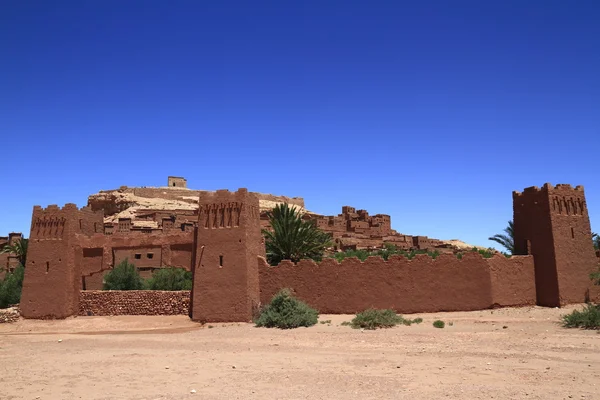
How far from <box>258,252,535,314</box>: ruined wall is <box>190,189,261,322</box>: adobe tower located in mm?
2545

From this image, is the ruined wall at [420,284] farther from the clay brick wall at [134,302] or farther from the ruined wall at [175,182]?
the ruined wall at [175,182]

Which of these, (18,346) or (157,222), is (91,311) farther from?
(157,222)

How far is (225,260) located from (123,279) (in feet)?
28.5

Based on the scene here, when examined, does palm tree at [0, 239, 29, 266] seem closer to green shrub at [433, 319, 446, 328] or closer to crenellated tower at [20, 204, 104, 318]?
crenellated tower at [20, 204, 104, 318]

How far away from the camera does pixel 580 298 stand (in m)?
19.6

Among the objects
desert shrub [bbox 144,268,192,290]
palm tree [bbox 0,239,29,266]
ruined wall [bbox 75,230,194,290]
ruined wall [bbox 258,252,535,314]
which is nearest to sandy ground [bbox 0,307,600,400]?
ruined wall [bbox 258,252,535,314]

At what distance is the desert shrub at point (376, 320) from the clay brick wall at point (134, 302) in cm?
759

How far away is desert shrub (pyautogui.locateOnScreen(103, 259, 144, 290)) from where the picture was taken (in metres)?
26.1

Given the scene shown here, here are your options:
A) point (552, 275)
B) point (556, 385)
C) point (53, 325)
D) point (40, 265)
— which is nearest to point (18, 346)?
point (53, 325)

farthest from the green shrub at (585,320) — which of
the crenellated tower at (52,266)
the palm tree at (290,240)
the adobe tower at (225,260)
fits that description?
the crenellated tower at (52,266)

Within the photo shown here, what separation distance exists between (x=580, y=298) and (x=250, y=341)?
41.1 ft

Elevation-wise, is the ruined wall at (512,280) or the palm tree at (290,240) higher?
the palm tree at (290,240)

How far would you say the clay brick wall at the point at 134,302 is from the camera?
845 inches

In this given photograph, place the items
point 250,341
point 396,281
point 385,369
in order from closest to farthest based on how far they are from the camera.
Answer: point 385,369
point 250,341
point 396,281
